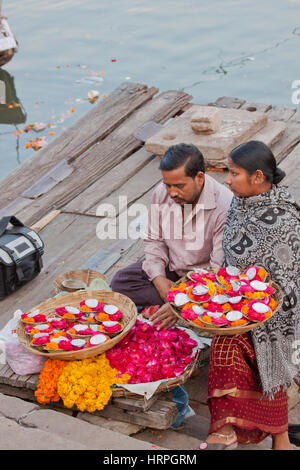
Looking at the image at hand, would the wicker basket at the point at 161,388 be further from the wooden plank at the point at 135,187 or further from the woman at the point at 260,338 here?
the wooden plank at the point at 135,187

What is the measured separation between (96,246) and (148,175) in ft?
3.76

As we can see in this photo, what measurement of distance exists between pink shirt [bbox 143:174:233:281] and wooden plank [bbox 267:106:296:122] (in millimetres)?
3024

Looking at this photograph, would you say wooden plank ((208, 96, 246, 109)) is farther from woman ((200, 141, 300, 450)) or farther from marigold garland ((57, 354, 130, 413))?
marigold garland ((57, 354, 130, 413))

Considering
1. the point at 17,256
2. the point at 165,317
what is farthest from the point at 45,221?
the point at 165,317

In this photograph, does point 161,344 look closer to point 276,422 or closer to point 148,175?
point 276,422

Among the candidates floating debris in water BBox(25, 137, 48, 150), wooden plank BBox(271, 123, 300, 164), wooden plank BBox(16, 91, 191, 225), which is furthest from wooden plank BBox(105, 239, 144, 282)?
floating debris in water BBox(25, 137, 48, 150)

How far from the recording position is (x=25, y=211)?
550 cm

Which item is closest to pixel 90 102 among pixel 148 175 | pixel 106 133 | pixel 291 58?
pixel 291 58

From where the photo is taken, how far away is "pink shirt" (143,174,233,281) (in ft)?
11.9

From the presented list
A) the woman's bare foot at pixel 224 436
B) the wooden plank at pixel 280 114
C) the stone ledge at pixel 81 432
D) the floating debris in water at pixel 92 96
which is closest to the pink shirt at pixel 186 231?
the woman's bare foot at pixel 224 436

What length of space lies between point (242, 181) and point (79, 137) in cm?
369

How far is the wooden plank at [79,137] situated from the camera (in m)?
5.95

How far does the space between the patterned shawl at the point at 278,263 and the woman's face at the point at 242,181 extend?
37 millimetres

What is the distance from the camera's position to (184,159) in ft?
11.0
